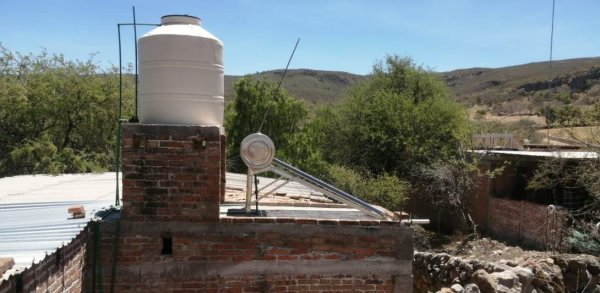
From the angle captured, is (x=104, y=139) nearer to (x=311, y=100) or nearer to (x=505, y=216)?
(x=505, y=216)

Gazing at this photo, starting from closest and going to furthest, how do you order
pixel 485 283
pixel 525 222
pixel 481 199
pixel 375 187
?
pixel 485 283
pixel 525 222
pixel 481 199
pixel 375 187

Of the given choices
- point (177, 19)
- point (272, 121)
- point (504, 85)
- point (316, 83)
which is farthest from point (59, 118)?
point (316, 83)

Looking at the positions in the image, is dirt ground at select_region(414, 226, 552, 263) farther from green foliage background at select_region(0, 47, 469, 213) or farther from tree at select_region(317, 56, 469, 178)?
tree at select_region(317, 56, 469, 178)

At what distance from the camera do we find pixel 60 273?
4.20 m

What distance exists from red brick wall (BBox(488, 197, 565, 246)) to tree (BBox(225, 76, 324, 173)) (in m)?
11.6

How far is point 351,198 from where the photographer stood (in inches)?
244

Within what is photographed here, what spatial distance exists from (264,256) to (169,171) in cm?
136

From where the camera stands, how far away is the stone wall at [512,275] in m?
9.64

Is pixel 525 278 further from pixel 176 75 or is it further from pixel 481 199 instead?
pixel 481 199

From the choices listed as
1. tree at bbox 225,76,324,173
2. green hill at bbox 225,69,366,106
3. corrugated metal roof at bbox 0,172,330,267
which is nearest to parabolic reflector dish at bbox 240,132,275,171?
corrugated metal roof at bbox 0,172,330,267

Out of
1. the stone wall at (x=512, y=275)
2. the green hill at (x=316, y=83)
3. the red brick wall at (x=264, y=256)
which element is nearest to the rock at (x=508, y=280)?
the stone wall at (x=512, y=275)

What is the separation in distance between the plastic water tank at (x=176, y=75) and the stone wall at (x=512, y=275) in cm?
614

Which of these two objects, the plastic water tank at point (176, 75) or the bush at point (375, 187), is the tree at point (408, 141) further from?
the plastic water tank at point (176, 75)

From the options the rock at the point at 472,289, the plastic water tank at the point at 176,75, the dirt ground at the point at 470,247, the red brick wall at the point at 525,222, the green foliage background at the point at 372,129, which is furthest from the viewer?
the green foliage background at the point at 372,129
